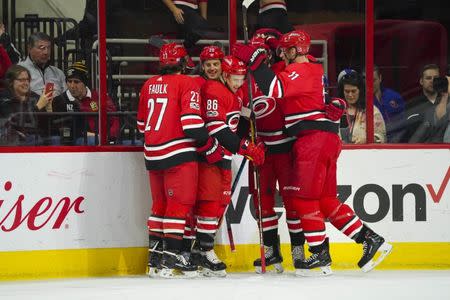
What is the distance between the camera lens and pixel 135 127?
793 cm

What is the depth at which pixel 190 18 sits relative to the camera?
7926 millimetres

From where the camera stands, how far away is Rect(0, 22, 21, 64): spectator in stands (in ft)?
24.6

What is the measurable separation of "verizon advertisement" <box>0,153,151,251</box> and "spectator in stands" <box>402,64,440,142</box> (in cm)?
177

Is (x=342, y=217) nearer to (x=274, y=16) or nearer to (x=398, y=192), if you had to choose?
(x=398, y=192)

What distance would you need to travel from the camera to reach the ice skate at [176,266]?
25.0ft

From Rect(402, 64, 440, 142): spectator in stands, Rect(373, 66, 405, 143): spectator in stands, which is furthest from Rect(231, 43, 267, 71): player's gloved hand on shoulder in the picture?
Rect(402, 64, 440, 142): spectator in stands

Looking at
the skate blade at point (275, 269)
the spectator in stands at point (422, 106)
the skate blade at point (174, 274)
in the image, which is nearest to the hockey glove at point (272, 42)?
the spectator in stands at point (422, 106)

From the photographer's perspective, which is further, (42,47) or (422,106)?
(422,106)

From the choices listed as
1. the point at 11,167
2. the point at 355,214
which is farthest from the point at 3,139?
the point at 355,214

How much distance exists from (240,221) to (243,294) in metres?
1.04

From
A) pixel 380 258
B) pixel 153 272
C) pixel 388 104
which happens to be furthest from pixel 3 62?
pixel 380 258

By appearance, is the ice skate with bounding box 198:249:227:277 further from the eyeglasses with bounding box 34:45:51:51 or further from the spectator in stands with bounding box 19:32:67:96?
the eyeglasses with bounding box 34:45:51:51

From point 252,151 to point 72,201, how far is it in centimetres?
117

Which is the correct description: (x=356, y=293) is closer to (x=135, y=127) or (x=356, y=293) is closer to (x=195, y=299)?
(x=195, y=299)
